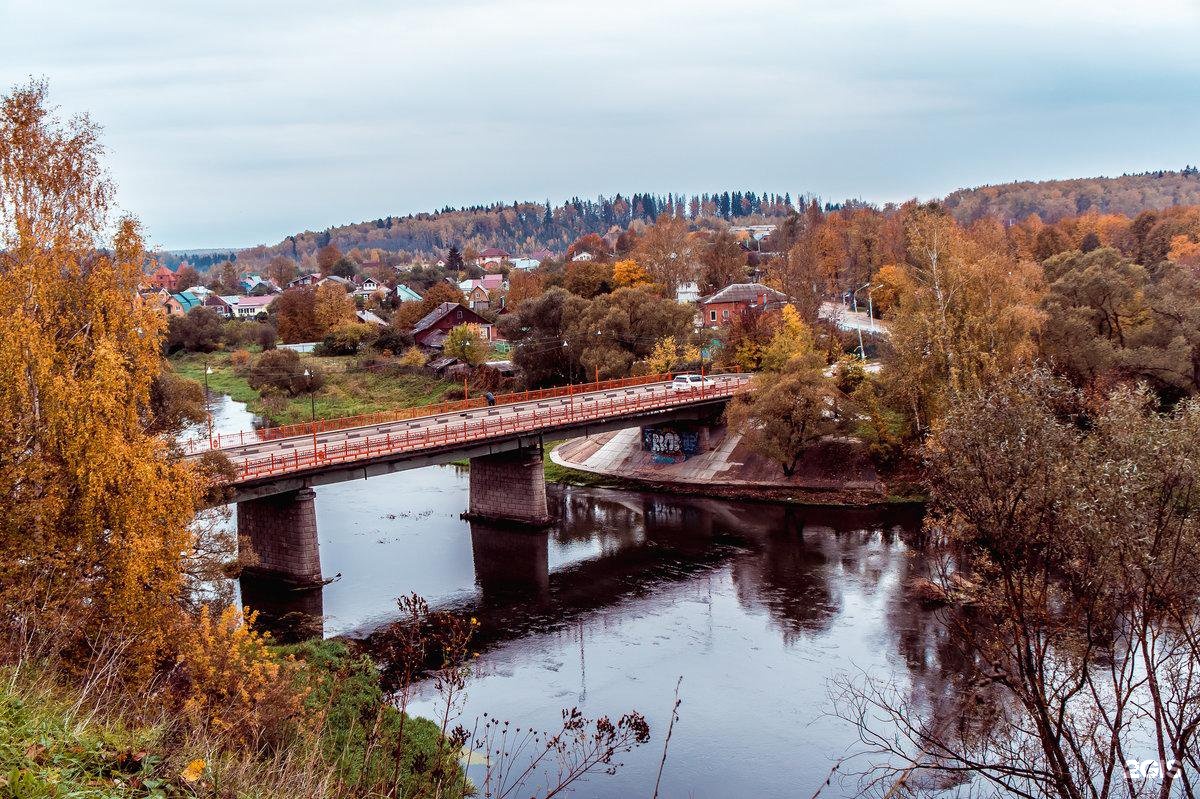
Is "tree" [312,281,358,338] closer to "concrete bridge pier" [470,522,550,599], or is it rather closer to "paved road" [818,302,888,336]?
"paved road" [818,302,888,336]

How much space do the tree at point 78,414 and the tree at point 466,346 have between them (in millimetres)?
67816

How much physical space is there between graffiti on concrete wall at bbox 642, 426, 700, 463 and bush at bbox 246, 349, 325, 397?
117 ft

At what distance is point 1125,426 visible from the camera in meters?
Answer: 20.5

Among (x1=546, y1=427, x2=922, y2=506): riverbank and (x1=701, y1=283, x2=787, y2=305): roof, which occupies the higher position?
(x1=701, y1=283, x2=787, y2=305): roof

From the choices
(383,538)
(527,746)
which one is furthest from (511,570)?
(527,746)

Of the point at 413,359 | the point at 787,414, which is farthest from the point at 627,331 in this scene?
the point at 413,359

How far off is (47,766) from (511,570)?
37159 millimetres

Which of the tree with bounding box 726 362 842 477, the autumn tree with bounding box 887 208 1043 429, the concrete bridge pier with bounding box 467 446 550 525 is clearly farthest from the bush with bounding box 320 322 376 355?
the autumn tree with bounding box 887 208 1043 429

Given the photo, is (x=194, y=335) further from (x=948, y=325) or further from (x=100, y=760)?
(x=100, y=760)

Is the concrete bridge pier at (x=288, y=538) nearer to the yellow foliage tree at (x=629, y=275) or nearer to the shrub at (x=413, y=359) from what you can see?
the shrub at (x=413, y=359)

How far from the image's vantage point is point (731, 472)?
6153 centimetres

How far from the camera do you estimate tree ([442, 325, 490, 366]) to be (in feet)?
294

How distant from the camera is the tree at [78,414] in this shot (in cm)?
1908

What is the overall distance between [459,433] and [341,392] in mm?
40584
